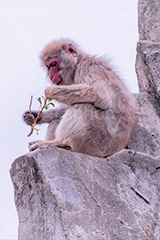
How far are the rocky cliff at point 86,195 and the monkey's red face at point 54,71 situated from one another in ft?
4.40

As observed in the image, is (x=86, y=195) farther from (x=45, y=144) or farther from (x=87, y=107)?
(x=87, y=107)

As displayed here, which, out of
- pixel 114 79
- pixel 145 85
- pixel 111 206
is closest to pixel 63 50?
pixel 114 79

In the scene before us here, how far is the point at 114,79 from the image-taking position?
5230mm

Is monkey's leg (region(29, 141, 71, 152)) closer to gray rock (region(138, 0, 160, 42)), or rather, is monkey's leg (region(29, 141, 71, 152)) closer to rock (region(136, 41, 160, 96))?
rock (region(136, 41, 160, 96))

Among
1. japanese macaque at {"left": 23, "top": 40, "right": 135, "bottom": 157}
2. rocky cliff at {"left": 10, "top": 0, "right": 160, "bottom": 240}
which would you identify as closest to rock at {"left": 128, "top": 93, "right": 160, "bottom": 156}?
japanese macaque at {"left": 23, "top": 40, "right": 135, "bottom": 157}

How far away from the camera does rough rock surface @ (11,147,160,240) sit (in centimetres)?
364

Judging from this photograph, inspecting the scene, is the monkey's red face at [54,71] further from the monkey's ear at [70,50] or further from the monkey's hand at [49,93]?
the monkey's hand at [49,93]

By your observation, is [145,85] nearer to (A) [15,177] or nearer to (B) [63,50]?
(B) [63,50]

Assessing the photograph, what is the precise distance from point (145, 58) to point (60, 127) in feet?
5.58

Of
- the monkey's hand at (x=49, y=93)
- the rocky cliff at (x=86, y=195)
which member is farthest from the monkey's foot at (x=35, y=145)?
the monkey's hand at (x=49, y=93)

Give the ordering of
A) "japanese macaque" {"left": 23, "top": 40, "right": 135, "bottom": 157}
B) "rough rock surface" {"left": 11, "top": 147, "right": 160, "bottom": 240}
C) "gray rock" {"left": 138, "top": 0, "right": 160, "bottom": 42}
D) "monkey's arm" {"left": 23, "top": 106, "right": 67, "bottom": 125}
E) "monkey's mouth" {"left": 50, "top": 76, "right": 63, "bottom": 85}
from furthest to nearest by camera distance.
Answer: "gray rock" {"left": 138, "top": 0, "right": 160, "bottom": 42}, "monkey's arm" {"left": 23, "top": 106, "right": 67, "bottom": 125}, "monkey's mouth" {"left": 50, "top": 76, "right": 63, "bottom": 85}, "japanese macaque" {"left": 23, "top": 40, "right": 135, "bottom": 157}, "rough rock surface" {"left": 11, "top": 147, "right": 160, "bottom": 240}

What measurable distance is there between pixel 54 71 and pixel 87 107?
81 centimetres

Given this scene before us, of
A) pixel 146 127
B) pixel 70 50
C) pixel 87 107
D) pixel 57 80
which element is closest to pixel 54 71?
pixel 57 80

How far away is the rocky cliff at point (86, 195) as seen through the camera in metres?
3.64
